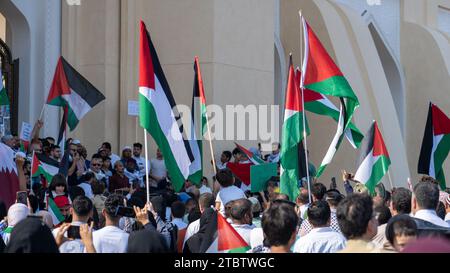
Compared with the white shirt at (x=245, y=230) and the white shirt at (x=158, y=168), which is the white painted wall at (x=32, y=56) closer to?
the white shirt at (x=158, y=168)

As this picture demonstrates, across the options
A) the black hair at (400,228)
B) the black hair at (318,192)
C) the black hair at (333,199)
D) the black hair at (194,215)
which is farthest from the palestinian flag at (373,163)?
the black hair at (400,228)

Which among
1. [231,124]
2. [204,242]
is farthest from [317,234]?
[231,124]

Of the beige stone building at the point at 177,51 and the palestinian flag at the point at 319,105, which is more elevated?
the beige stone building at the point at 177,51

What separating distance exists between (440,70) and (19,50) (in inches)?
516

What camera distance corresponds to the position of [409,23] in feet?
83.8

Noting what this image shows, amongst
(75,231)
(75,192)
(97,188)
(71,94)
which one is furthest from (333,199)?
(71,94)

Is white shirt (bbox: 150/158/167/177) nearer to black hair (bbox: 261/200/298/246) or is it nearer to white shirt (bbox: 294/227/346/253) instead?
white shirt (bbox: 294/227/346/253)

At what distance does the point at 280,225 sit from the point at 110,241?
1.65 meters

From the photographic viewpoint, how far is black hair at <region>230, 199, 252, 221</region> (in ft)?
24.1

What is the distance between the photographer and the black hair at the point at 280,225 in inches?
212

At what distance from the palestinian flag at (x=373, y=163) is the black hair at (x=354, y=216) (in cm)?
572

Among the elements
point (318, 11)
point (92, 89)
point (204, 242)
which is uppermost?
point (318, 11)

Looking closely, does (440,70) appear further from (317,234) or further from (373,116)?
(317,234)

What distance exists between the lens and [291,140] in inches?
404
